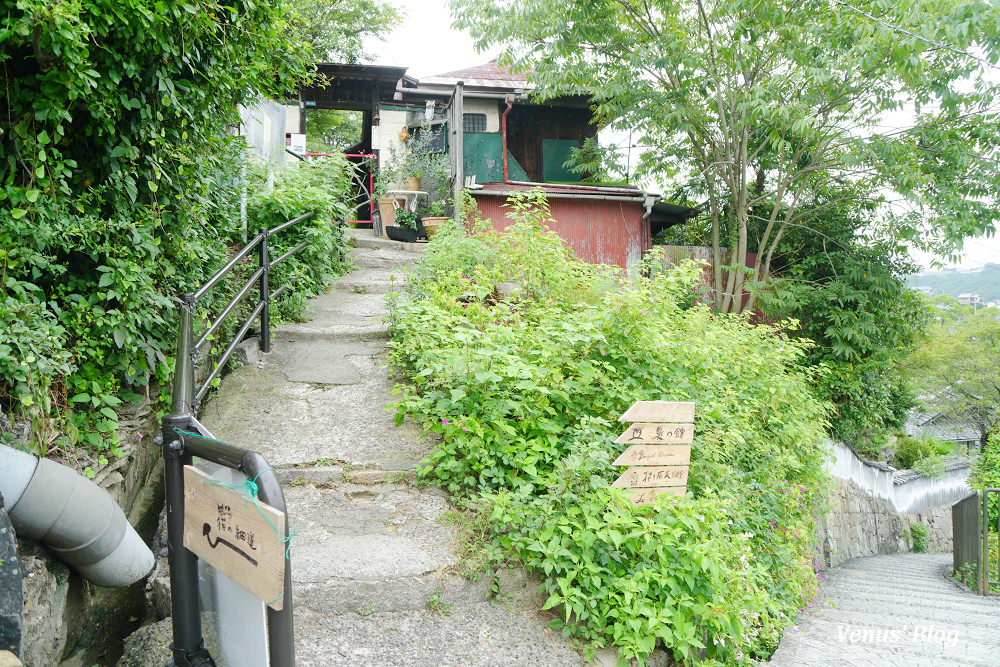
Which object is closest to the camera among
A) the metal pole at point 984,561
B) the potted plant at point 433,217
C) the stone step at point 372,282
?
the stone step at point 372,282

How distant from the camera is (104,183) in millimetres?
2975

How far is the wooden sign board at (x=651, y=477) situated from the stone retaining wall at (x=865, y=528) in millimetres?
4944

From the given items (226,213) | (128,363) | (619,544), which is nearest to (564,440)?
(619,544)

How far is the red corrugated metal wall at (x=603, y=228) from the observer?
40.6 feet

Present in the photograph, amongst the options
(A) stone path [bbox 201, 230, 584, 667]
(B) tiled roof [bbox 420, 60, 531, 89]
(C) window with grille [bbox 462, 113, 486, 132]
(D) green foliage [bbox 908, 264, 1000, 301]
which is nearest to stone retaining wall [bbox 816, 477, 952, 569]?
(A) stone path [bbox 201, 230, 584, 667]

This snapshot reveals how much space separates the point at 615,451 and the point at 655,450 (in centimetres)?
30

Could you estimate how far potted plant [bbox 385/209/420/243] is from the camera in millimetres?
10883

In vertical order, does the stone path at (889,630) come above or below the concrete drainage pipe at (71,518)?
below

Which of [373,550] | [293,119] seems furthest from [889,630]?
[293,119]

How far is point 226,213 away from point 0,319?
2.39 metres

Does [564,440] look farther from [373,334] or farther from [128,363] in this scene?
[373,334]

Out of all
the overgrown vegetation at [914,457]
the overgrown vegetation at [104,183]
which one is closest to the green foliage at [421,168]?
the overgrown vegetation at [104,183]

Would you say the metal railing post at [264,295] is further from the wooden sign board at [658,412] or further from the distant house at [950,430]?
the distant house at [950,430]

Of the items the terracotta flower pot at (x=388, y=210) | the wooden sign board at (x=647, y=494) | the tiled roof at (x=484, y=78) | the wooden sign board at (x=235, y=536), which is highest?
the tiled roof at (x=484, y=78)
